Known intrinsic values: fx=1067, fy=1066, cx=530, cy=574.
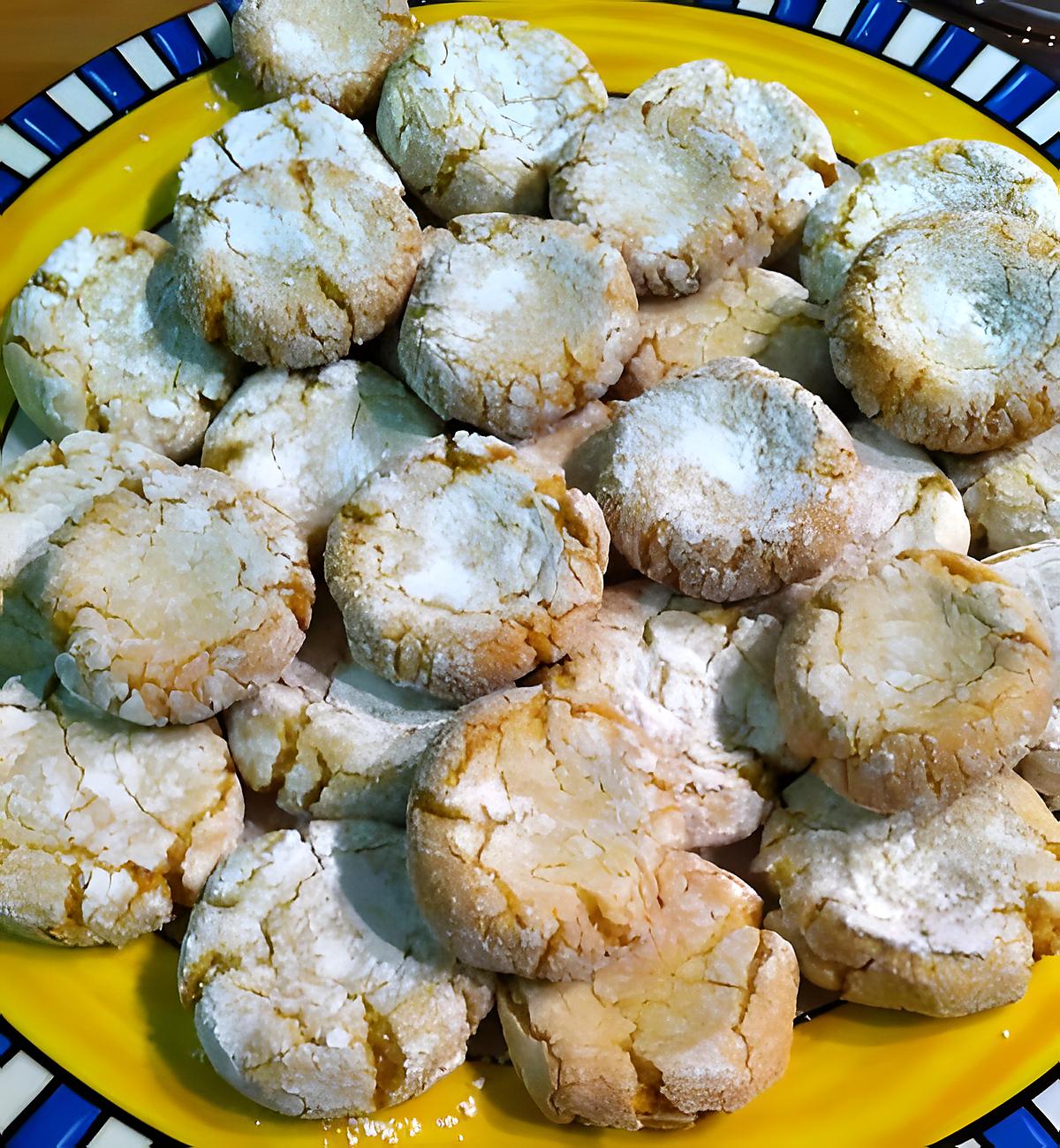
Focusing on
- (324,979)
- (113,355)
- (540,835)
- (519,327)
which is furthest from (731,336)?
(324,979)

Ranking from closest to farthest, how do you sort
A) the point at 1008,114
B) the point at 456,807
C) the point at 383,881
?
the point at 456,807
the point at 383,881
the point at 1008,114

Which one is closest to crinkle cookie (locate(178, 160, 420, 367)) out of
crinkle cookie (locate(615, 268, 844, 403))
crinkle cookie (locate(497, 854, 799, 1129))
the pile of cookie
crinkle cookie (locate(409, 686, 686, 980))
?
the pile of cookie

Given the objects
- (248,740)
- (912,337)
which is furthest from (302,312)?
(912,337)

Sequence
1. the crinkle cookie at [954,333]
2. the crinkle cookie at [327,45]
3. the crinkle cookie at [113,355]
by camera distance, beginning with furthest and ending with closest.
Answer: the crinkle cookie at [327,45]
the crinkle cookie at [113,355]
the crinkle cookie at [954,333]

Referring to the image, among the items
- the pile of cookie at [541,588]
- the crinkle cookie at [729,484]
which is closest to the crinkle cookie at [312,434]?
the pile of cookie at [541,588]

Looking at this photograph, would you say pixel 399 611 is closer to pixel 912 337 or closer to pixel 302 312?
pixel 302 312

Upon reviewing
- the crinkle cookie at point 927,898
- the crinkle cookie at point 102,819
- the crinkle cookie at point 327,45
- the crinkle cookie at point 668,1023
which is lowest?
the crinkle cookie at point 927,898

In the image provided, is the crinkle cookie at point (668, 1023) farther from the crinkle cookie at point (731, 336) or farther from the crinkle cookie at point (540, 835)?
the crinkle cookie at point (731, 336)
